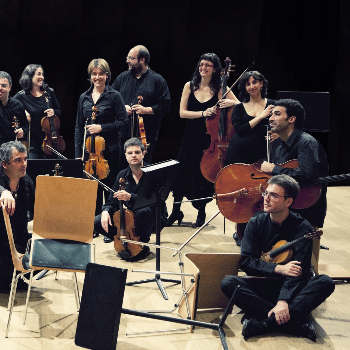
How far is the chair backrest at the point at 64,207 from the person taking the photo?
3469mm

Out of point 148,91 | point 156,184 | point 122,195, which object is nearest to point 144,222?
point 122,195

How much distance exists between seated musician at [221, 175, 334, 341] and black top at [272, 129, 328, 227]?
0.39 metres

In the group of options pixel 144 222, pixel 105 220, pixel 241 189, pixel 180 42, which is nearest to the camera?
pixel 241 189

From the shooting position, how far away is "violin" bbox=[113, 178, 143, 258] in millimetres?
4191

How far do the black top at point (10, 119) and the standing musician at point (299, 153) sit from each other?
1988mm

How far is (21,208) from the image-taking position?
12.0ft

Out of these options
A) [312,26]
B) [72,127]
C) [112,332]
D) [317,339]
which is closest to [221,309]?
[317,339]

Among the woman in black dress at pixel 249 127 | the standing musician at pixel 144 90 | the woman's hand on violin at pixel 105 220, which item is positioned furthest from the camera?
the standing musician at pixel 144 90

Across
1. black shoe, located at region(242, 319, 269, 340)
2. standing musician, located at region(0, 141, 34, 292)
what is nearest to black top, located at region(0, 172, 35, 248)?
standing musician, located at region(0, 141, 34, 292)

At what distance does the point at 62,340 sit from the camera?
3.11 m

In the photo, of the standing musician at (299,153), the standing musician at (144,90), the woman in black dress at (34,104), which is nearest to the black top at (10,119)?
the woman in black dress at (34,104)

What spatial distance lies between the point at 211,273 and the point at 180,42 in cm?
392

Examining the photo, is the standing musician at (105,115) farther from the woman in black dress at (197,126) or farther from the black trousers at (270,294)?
the black trousers at (270,294)

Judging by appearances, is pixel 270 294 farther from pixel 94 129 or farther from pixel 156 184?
pixel 94 129
